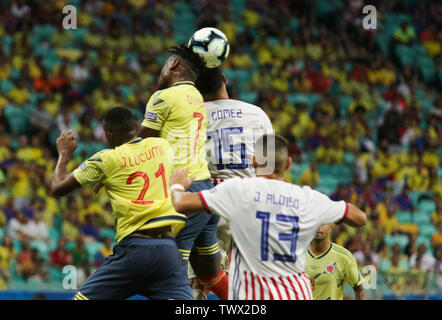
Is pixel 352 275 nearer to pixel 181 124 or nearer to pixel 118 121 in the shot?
pixel 181 124

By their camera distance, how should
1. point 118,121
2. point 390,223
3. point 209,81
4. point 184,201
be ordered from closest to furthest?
point 184,201
point 118,121
point 209,81
point 390,223

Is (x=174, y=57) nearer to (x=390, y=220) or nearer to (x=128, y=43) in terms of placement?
(x=390, y=220)

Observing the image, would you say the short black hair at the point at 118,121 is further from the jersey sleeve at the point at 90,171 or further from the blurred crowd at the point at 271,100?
the blurred crowd at the point at 271,100

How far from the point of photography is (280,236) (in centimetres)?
521

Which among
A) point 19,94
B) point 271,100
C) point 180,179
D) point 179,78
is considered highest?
point 271,100

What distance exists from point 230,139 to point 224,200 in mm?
1938

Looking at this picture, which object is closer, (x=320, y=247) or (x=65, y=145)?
(x=65, y=145)

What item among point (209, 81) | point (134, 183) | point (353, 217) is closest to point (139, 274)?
point (134, 183)

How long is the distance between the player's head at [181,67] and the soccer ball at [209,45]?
60 millimetres

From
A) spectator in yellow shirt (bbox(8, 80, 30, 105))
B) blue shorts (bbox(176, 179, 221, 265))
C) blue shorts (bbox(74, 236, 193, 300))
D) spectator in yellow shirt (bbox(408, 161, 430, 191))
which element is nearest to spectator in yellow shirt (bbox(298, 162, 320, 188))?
spectator in yellow shirt (bbox(408, 161, 430, 191))

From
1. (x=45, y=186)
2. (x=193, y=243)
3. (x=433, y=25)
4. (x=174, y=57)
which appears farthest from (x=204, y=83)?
(x=433, y=25)

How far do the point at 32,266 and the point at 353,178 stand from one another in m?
7.92

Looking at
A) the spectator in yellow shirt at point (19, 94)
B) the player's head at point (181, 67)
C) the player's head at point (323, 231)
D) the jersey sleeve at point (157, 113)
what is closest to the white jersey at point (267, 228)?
the jersey sleeve at point (157, 113)
